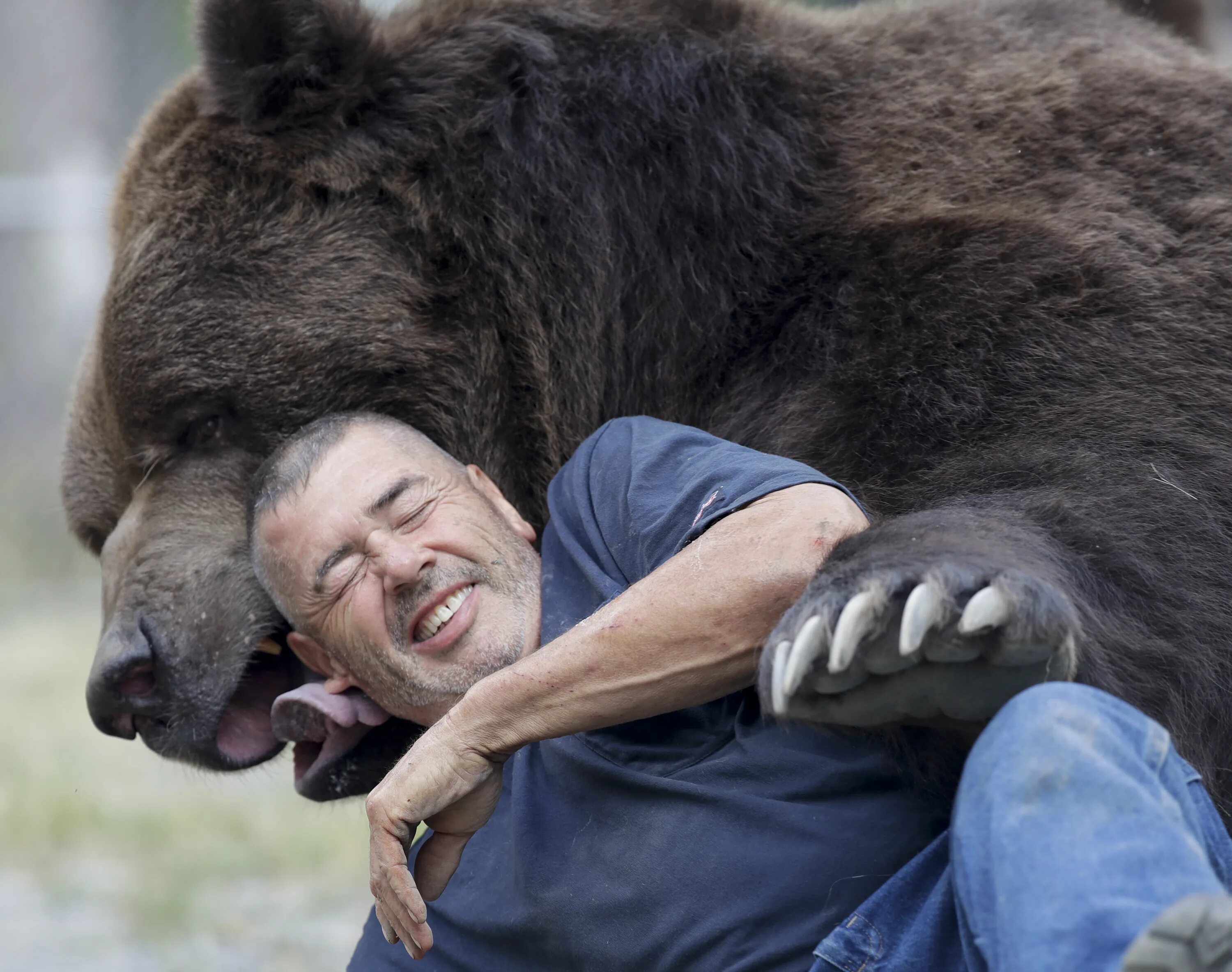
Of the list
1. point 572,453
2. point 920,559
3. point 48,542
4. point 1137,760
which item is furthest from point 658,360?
point 48,542

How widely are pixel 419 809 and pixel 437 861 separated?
0.67 ft

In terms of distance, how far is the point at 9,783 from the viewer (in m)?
6.07

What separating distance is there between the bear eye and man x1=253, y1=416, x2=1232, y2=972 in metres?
0.48

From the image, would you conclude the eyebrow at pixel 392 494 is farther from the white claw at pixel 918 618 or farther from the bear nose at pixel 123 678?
the white claw at pixel 918 618

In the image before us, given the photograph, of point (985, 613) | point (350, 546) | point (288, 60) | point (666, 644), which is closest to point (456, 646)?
point (350, 546)

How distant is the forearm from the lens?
2.26 m

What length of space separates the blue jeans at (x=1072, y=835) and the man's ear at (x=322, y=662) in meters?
1.59

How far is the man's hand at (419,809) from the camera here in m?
2.22

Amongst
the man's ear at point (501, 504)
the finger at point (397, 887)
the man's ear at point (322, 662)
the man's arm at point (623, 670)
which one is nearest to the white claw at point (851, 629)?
the man's arm at point (623, 670)

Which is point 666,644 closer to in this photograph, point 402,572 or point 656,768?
point 656,768

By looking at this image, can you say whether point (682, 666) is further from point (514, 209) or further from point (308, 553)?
point (514, 209)

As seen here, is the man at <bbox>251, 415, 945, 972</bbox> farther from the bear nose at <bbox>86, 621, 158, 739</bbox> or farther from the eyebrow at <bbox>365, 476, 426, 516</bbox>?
the bear nose at <bbox>86, 621, 158, 739</bbox>

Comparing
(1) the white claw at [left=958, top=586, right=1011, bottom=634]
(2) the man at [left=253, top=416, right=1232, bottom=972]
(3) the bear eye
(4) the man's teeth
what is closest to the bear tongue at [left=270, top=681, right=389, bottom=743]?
(2) the man at [left=253, top=416, right=1232, bottom=972]

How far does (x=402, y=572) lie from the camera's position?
2801mm
